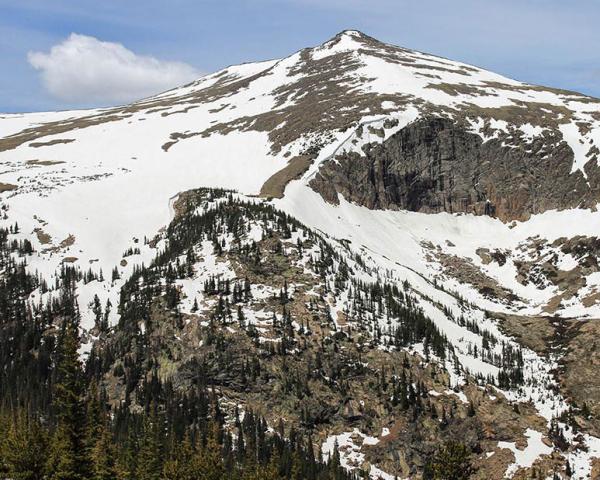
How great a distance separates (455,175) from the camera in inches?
7259

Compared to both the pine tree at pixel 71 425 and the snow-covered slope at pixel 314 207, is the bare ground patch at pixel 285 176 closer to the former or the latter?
the snow-covered slope at pixel 314 207

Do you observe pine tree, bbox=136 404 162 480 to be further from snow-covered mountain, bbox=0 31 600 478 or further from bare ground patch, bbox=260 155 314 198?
bare ground patch, bbox=260 155 314 198

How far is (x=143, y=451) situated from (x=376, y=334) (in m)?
47.7

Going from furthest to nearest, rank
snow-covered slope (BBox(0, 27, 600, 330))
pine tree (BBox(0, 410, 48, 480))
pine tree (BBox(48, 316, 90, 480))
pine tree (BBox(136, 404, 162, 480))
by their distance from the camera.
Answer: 1. snow-covered slope (BBox(0, 27, 600, 330))
2. pine tree (BBox(136, 404, 162, 480))
3. pine tree (BBox(0, 410, 48, 480))
4. pine tree (BBox(48, 316, 90, 480))

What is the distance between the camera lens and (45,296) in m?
123

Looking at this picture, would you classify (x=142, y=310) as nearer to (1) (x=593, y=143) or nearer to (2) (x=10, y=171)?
(2) (x=10, y=171)

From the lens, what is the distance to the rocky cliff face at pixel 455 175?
173 metres

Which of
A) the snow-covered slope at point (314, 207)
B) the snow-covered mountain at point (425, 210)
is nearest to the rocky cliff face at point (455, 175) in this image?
the snow-covered mountain at point (425, 210)

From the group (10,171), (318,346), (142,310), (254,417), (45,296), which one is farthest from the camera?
(10,171)

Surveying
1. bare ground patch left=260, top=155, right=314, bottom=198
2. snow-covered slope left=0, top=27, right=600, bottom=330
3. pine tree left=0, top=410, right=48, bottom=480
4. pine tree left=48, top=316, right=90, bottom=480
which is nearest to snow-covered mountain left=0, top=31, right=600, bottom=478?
snow-covered slope left=0, top=27, right=600, bottom=330

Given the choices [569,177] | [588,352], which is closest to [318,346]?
[588,352]

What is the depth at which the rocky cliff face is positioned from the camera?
172875 mm

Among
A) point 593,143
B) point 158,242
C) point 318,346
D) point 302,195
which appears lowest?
point 318,346

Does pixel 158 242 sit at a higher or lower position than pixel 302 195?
lower
